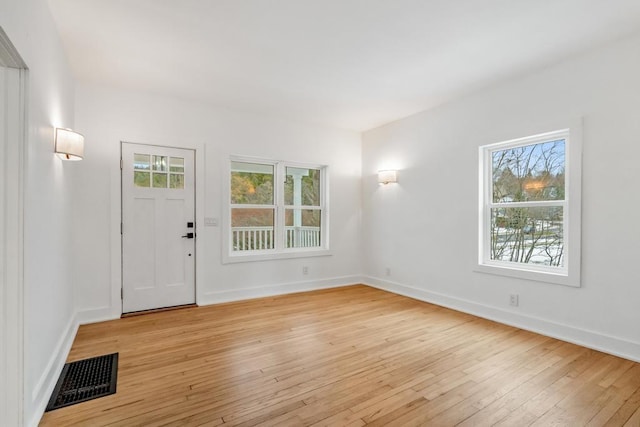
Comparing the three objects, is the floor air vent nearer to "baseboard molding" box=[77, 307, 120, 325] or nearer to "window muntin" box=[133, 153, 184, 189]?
"baseboard molding" box=[77, 307, 120, 325]

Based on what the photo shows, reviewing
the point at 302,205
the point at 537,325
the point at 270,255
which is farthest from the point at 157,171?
the point at 537,325

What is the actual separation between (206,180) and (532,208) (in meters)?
3.89

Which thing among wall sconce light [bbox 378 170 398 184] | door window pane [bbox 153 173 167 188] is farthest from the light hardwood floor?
wall sconce light [bbox 378 170 398 184]

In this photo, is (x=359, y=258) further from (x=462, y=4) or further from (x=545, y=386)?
(x=462, y=4)

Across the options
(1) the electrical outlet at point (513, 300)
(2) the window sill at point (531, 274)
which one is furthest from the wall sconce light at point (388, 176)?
(1) the electrical outlet at point (513, 300)

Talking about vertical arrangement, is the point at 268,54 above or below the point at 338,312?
above

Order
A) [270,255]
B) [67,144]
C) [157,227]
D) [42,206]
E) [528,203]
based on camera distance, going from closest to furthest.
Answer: [42,206] → [67,144] → [528,203] → [157,227] → [270,255]

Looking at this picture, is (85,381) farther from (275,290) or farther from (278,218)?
(278,218)

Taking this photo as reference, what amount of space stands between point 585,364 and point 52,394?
12.7 ft

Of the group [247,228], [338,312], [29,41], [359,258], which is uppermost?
[29,41]

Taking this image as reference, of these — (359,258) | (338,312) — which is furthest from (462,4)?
(359,258)

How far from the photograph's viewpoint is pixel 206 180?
424 cm

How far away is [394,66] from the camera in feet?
10.4

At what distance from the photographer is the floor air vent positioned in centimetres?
207
